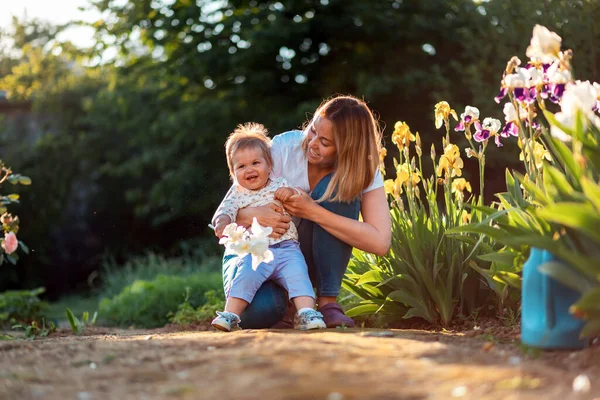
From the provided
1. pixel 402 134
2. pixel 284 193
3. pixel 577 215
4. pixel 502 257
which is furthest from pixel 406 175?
pixel 577 215

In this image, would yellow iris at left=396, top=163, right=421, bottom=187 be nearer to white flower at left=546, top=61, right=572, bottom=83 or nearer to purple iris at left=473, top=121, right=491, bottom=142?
purple iris at left=473, top=121, right=491, bottom=142

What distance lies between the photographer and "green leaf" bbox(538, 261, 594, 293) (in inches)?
88.3

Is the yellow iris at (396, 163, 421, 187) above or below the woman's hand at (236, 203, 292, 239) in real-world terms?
above

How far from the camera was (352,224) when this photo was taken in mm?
3369

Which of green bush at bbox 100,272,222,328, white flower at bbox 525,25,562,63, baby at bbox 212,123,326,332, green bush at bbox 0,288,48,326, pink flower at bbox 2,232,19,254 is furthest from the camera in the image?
green bush at bbox 100,272,222,328

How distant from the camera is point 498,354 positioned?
7.54 feet

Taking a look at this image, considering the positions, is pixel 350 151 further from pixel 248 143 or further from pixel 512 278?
pixel 512 278

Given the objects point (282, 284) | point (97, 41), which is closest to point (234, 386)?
point (282, 284)

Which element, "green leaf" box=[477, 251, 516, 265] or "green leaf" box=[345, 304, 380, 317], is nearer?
"green leaf" box=[477, 251, 516, 265]

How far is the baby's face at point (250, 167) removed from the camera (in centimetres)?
340

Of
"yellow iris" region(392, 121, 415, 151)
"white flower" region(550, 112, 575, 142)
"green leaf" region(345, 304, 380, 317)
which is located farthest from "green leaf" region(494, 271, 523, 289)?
"yellow iris" region(392, 121, 415, 151)

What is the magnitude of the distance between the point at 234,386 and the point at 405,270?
1947mm

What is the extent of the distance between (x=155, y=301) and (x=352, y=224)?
350cm

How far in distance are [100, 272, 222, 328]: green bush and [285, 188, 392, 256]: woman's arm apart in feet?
9.67
